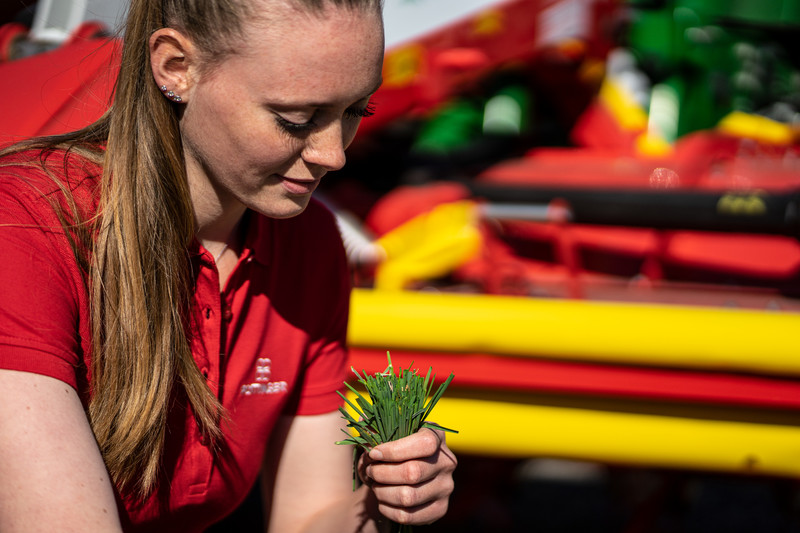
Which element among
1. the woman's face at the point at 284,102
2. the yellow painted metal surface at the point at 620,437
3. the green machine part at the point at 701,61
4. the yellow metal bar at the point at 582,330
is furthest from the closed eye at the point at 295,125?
the green machine part at the point at 701,61

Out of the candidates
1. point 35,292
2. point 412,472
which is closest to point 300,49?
point 35,292

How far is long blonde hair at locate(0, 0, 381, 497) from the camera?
1039 mm

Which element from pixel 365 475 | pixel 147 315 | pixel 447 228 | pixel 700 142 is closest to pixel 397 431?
pixel 365 475

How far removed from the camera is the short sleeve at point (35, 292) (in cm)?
93

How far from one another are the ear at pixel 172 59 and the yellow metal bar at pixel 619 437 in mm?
1383

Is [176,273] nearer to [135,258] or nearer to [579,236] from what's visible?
[135,258]

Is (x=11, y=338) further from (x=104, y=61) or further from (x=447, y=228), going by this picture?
(x=447, y=228)

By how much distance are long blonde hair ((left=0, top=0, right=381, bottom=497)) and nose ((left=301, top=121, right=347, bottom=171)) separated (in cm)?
17

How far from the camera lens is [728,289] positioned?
2.95 m

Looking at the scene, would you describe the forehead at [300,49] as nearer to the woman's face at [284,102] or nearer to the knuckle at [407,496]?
the woman's face at [284,102]

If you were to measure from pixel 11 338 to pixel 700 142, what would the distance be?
3.50m

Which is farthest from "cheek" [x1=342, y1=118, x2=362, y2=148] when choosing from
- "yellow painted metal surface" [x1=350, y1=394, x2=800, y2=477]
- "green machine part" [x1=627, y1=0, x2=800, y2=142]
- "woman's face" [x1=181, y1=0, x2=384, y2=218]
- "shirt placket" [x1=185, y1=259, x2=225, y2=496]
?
"green machine part" [x1=627, y1=0, x2=800, y2=142]

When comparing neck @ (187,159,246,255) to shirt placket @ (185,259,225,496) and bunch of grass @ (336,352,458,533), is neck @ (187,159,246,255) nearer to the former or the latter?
shirt placket @ (185,259,225,496)

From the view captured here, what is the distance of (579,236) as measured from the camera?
10.9ft
